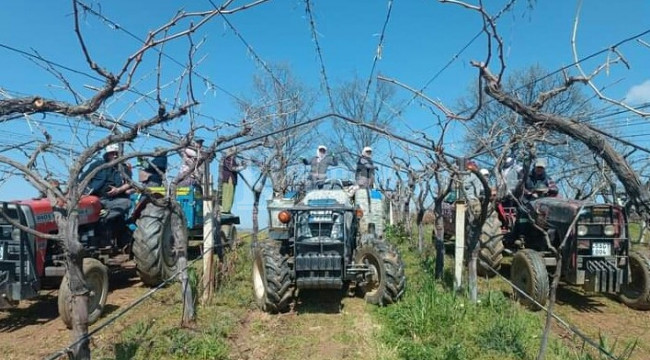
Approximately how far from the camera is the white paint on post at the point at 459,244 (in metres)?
7.11

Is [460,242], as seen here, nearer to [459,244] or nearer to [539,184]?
[459,244]

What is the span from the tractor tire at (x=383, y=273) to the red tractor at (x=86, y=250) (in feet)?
9.55

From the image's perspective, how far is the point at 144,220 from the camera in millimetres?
7082

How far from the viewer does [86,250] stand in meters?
5.75

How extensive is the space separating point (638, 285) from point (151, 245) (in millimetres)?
7097

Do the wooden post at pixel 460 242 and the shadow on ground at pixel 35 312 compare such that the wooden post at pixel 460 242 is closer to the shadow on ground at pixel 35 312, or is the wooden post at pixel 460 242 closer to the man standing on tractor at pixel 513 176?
the man standing on tractor at pixel 513 176

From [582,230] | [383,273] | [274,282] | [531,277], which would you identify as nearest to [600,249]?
[582,230]

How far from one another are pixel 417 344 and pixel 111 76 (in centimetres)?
386

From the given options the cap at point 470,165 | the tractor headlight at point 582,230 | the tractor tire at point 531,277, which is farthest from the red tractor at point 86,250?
the tractor headlight at point 582,230

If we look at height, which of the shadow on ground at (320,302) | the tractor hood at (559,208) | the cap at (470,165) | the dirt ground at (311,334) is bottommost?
the dirt ground at (311,334)

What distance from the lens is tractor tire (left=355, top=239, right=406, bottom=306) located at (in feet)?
21.6

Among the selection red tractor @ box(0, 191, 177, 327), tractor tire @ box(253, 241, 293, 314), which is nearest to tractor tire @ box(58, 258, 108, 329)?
red tractor @ box(0, 191, 177, 327)

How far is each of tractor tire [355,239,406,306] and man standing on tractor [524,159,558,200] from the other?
3.50 metres

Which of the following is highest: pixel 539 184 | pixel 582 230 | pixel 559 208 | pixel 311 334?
pixel 539 184
